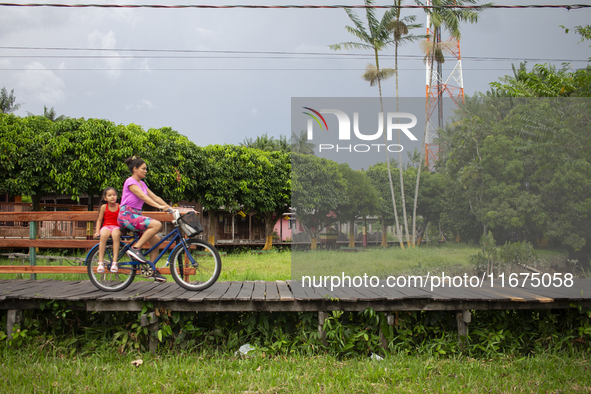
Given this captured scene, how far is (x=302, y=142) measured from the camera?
6.07 metres

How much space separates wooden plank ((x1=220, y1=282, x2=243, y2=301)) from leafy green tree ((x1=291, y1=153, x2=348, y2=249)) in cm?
133

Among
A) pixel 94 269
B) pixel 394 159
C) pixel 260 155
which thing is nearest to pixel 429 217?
pixel 394 159

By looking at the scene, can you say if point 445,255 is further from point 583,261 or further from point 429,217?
point 583,261

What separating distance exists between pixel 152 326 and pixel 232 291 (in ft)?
3.10

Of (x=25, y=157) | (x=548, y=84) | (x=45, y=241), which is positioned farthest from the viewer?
(x=25, y=157)

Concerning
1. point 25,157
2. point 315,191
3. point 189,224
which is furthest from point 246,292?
point 25,157

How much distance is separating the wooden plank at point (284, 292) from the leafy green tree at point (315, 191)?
35.1 inches

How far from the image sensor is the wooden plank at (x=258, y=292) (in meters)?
4.23

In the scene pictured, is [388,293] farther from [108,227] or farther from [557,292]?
[108,227]

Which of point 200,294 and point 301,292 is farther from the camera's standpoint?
point 301,292

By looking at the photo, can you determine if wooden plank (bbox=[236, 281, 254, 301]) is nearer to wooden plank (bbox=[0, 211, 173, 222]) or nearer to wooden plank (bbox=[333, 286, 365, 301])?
wooden plank (bbox=[333, 286, 365, 301])

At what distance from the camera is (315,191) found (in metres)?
6.05

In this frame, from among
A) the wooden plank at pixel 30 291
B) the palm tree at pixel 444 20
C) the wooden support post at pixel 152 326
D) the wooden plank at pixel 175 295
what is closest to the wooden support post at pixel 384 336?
the wooden plank at pixel 175 295

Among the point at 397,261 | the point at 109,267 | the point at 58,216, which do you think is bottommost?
the point at 397,261
